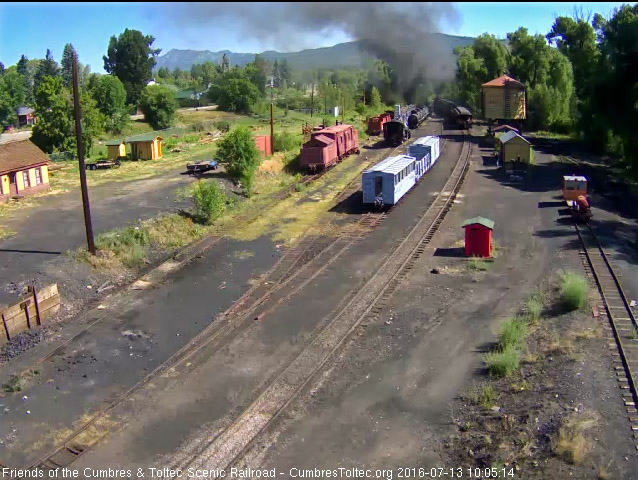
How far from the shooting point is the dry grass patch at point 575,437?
33.2ft

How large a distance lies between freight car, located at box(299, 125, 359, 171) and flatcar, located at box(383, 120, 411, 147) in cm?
685

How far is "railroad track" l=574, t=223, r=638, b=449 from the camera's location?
40.1 feet

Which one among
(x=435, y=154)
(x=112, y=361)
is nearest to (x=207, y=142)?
(x=435, y=154)

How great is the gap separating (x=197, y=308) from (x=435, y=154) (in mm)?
25431

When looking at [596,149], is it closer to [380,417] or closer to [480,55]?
[480,55]

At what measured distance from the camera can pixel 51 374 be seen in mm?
14180

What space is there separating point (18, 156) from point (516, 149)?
28.1m

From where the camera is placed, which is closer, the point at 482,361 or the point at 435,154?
the point at 482,361

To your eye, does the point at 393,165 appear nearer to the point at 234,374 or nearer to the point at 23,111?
the point at 234,374

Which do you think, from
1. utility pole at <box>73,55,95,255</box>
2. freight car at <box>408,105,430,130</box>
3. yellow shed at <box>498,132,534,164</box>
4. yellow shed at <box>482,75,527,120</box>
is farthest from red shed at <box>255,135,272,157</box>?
yellow shed at <box>482,75,527,120</box>

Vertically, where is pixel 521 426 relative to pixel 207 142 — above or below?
below

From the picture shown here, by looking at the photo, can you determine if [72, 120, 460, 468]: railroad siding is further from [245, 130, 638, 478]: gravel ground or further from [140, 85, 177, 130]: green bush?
[140, 85, 177, 130]: green bush

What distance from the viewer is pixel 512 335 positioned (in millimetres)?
14578

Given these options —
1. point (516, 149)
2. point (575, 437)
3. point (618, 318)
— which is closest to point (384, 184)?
point (618, 318)
